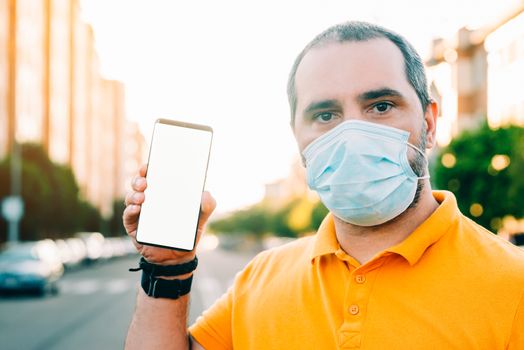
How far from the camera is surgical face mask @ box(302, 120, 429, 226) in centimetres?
224

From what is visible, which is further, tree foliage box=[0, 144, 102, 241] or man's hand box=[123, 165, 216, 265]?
tree foliage box=[0, 144, 102, 241]

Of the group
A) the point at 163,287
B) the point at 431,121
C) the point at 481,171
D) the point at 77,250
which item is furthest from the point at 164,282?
the point at 77,250

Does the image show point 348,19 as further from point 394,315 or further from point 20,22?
point 20,22

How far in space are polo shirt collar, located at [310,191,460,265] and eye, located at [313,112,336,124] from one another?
14.4 inches

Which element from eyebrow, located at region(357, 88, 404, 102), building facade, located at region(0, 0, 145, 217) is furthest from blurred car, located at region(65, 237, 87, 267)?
eyebrow, located at region(357, 88, 404, 102)

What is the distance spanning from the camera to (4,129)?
5222 centimetres

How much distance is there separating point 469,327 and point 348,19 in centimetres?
107

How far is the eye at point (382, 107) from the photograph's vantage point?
229 cm

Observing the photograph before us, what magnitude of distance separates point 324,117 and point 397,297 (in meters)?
0.63

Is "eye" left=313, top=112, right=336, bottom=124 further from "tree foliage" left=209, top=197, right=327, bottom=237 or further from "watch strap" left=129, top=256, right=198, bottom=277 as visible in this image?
"tree foliage" left=209, top=197, right=327, bottom=237

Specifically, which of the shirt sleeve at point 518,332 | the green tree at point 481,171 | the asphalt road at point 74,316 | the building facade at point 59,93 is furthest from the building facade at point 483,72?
the shirt sleeve at point 518,332

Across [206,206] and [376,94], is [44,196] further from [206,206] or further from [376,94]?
[376,94]

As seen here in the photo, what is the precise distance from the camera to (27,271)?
68.3 ft

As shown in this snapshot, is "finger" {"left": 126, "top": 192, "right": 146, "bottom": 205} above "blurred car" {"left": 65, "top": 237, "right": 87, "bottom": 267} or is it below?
above
